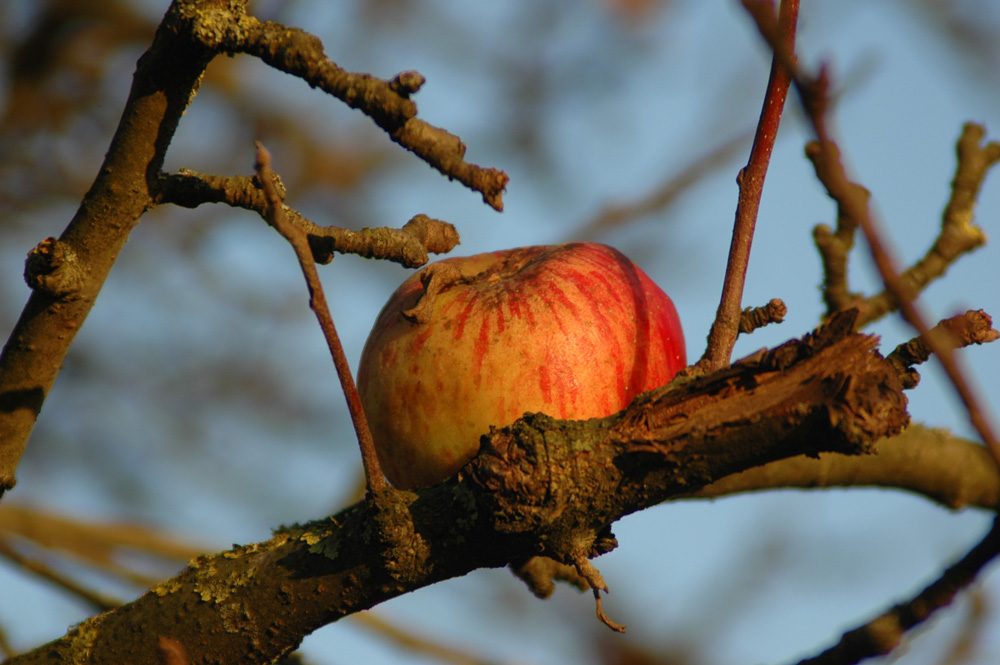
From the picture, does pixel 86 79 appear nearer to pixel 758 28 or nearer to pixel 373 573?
pixel 373 573

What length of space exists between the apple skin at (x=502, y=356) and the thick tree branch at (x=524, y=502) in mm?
178

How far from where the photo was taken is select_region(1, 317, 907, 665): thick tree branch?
1052 millimetres

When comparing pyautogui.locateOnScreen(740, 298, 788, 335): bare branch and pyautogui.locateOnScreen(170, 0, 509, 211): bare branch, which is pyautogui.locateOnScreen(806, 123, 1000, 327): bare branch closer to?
pyautogui.locateOnScreen(740, 298, 788, 335): bare branch

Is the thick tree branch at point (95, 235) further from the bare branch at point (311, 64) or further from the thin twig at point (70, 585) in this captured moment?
the thin twig at point (70, 585)

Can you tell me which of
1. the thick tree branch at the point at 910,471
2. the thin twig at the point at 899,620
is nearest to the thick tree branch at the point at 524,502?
the thin twig at the point at 899,620

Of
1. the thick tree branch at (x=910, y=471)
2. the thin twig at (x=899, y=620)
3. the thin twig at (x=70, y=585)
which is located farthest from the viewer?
the thick tree branch at (x=910, y=471)

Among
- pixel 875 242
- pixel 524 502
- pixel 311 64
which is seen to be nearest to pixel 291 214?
pixel 311 64

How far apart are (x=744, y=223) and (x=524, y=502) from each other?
520 millimetres

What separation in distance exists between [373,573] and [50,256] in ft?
2.03

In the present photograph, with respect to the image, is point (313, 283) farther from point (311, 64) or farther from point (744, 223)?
point (744, 223)

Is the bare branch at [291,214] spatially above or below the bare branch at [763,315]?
above

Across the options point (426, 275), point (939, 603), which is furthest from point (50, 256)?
point (939, 603)

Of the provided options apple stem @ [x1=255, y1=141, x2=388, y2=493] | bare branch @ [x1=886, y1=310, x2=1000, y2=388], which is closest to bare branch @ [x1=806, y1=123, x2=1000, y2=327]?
bare branch @ [x1=886, y1=310, x2=1000, y2=388]

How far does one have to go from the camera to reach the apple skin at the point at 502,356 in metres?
1.43
